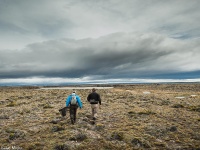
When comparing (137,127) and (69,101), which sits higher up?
(69,101)

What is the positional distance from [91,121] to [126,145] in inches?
238

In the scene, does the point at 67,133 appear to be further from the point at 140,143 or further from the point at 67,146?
the point at 140,143

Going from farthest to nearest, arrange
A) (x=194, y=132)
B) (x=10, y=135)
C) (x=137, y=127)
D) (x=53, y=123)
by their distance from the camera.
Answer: (x=53, y=123)
(x=137, y=127)
(x=194, y=132)
(x=10, y=135)

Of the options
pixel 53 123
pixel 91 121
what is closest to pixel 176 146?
pixel 91 121

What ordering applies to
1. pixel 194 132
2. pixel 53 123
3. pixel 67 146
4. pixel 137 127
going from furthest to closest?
pixel 53 123
pixel 137 127
pixel 194 132
pixel 67 146

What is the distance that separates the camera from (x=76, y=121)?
17625mm

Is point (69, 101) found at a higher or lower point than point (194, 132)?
higher

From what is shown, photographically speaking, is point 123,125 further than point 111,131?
Yes

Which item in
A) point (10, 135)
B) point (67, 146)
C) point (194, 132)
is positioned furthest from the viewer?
point (194, 132)

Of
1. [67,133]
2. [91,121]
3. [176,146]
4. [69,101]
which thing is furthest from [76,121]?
[176,146]

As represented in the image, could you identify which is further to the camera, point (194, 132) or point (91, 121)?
point (91, 121)

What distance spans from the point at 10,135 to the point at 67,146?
467 cm

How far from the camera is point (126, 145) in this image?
1216 cm

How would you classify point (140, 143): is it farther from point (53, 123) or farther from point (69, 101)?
point (53, 123)
